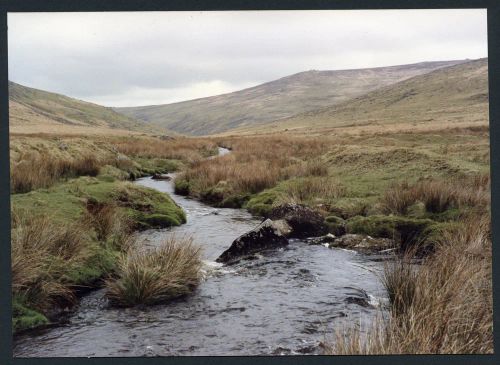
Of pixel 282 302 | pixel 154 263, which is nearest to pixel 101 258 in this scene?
pixel 154 263

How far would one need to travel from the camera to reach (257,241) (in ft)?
34.4

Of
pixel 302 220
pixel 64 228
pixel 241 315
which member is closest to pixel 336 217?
pixel 302 220

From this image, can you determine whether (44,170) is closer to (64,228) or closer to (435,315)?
(64,228)

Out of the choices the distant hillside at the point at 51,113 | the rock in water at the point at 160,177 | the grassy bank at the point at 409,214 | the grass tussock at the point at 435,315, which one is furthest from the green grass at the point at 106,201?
the distant hillside at the point at 51,113

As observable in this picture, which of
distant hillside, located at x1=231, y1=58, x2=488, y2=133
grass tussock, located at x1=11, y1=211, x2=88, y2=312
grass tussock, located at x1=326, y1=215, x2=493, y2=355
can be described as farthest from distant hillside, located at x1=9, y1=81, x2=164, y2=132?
grass tussock, located at x1=326, y1=215, x2=493, y2=355

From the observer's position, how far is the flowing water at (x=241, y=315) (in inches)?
259

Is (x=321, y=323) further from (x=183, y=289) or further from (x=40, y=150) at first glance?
(x=40, y=150)

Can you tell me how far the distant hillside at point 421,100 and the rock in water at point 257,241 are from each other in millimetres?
63518

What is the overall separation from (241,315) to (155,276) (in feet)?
4.92

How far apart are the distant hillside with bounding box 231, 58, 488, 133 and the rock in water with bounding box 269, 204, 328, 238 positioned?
62.2 meters

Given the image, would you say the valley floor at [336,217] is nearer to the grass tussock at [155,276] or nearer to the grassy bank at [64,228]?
the grassy bank at [64,228]

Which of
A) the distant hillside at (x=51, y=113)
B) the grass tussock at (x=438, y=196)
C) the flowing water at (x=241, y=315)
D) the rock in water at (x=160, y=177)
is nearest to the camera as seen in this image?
the flowing water at (x=241, y=315)

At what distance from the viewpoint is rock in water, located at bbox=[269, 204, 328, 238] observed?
1148 centimetres

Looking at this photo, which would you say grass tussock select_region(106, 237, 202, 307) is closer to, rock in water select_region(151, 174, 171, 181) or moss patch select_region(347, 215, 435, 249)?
moss patch select_region(347, 215, 435, 249)
